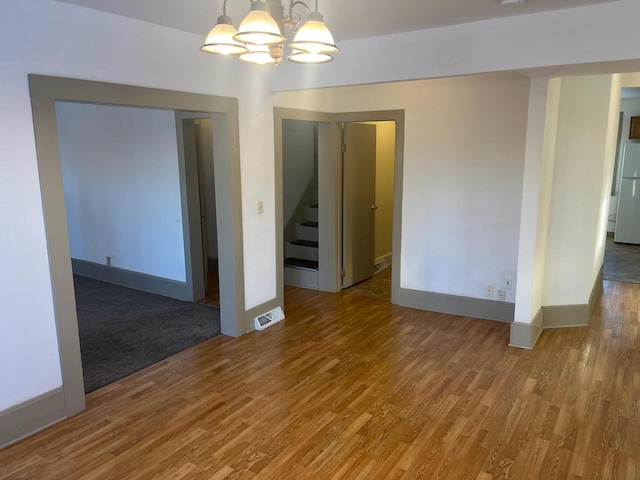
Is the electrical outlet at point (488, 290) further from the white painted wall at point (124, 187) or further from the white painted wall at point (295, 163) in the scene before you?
the white painted wall at point (124, 187)

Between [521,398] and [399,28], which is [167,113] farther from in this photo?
[521,398]

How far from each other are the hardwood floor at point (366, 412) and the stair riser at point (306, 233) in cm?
207

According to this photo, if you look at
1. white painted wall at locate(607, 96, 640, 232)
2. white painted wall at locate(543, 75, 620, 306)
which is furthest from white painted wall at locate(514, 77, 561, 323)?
white painted wall at locate(607, 96, 640, 232)

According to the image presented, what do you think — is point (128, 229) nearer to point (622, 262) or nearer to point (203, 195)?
point (203, 195)

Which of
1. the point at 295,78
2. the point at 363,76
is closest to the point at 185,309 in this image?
the point at 295,78

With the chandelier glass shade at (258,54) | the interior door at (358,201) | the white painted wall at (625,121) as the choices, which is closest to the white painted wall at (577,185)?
the interior door at (358,201)

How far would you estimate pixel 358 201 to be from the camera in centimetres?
575

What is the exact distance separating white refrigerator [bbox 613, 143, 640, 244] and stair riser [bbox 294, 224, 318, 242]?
18.0 ft

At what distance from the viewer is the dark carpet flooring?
244 inches

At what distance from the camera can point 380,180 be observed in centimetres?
650

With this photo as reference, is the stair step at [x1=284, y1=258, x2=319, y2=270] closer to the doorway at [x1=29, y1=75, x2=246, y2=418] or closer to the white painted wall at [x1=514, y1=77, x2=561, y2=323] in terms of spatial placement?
the doorway at [x1=29, y1=75, x2=246, y2=418]

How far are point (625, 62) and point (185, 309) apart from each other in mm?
4294

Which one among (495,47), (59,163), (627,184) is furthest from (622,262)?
(59,163)

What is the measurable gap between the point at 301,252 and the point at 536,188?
126 inches
